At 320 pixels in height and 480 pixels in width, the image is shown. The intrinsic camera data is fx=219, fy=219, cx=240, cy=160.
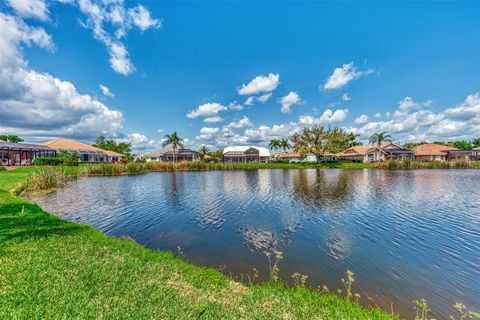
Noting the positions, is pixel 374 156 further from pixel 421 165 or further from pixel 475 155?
pixel 475 155

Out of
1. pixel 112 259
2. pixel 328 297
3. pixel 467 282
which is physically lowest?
pixel 467 282

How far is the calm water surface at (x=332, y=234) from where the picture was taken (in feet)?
21.8

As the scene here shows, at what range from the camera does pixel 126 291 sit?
4637 mm

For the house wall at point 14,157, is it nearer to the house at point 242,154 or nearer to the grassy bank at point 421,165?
the house at point 242,154

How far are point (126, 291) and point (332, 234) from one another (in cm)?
899

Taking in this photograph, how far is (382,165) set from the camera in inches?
1978

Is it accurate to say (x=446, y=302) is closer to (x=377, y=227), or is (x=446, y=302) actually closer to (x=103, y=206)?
(x=377, y=227)

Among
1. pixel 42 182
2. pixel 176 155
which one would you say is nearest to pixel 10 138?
pixel 176 155

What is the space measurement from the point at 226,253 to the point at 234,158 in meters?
74.9

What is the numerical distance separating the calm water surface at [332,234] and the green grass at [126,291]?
173cm

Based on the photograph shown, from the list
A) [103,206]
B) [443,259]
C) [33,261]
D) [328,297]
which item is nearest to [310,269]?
[328,297]

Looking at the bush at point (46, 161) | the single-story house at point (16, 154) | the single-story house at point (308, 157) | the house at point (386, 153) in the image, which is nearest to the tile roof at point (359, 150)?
the house at point (386, 153)

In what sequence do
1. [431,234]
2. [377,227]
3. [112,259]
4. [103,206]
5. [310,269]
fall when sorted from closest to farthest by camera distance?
1. [112,259]
2. [310,269]
3. [431,234]
4. [377,227]
5. [103,206]

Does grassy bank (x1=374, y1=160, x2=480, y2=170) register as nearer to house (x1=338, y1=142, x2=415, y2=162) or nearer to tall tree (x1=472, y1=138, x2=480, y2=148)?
house (x1=338, y1=142, x2=415, y2=162)
